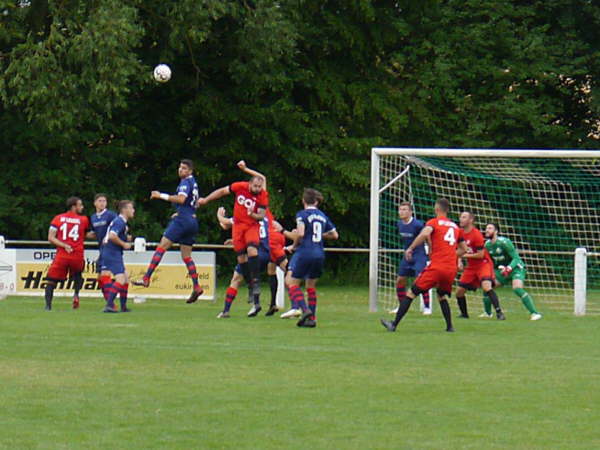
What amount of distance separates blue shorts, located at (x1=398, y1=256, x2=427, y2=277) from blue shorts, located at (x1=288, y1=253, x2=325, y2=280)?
2977 mm

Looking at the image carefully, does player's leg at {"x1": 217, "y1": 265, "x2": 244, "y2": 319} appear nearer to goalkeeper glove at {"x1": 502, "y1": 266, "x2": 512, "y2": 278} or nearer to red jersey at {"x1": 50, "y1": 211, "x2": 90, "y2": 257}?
red jersey at {"x1": 50, "y1": 211, "x2": 90, "y2": 257}

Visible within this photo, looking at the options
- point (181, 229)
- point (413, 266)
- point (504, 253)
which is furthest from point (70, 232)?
point (504, 253)

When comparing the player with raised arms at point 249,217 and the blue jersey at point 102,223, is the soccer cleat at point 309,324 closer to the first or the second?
the player with raised arms at point 249,217

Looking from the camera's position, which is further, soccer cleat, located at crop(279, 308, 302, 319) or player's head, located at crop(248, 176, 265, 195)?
soccer cleat, located at crop(279, 308, 302, 319)

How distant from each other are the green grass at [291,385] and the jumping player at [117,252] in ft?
5.18

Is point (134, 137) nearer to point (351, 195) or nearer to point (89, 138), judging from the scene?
point (89, 138)

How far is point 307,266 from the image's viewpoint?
15.7m

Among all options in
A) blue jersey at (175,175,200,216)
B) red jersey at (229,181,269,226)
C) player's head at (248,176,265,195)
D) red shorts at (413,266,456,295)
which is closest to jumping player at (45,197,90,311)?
blue jersey at (175,175,200,216)

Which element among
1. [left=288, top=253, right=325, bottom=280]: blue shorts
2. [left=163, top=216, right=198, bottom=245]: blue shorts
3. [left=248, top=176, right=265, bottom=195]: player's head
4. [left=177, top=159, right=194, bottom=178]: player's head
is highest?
[left=177, top=159, right=194, bottom=178]: player's head

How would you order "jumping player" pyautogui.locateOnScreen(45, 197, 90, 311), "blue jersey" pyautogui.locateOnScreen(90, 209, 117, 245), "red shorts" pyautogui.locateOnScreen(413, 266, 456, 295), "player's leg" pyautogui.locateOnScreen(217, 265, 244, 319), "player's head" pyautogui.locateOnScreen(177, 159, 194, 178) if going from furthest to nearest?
"blue jersey" pyautogui.locateOnScreen(90, 209, 117, 245) → "jumping player" pyautogui.locateOnScreen(45, 197, 90, 311) → "player's head" pyautogui.locateOnScreen(177, 159, 194, 178) → "player's leg" pyautogui.locateOnScreen(217, 265, 244, 319) → "red shorts" pyautogui.locateOnScreen(413, 266, 456, 295)

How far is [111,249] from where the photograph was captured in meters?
17.8

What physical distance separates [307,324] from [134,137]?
16.9m

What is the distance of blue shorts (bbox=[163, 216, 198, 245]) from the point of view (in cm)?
1766

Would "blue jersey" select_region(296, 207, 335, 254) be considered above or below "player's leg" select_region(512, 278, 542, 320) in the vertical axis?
above
